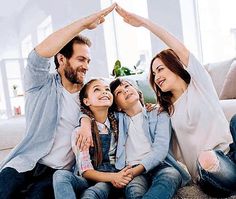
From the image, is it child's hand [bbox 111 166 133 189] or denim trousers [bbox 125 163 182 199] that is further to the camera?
child's hand [bbox 111 166 133 189]

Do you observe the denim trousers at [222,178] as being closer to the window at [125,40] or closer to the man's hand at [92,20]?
the man's hand at [92,20]

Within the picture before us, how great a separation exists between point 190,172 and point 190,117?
0.25 m

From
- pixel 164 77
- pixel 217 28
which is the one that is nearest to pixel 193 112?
pixel 164 77

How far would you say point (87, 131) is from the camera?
1.37m

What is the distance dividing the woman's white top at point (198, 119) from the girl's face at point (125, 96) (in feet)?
0.63

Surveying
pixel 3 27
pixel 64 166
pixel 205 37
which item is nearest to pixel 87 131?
pixel 64 166

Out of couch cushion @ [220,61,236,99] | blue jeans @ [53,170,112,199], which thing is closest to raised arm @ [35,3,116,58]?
blue jeans @ [53,170,112,199]

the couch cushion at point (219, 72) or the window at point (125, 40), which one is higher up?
the window at point (125, 40)

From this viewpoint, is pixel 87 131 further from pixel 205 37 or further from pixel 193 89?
pixel 205 37

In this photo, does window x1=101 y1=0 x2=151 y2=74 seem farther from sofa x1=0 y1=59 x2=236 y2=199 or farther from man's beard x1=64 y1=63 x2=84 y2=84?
man's beard x1=64 y1=63 x2=84 y2=84

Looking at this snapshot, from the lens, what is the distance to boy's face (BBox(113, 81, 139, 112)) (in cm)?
148

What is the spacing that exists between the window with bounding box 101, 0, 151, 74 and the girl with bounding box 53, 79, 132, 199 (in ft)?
8.89

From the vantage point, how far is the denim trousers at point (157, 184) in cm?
115

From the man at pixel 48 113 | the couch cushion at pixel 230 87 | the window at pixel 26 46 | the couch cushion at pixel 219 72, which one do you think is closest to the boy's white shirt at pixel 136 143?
the man at pixel 48 113
